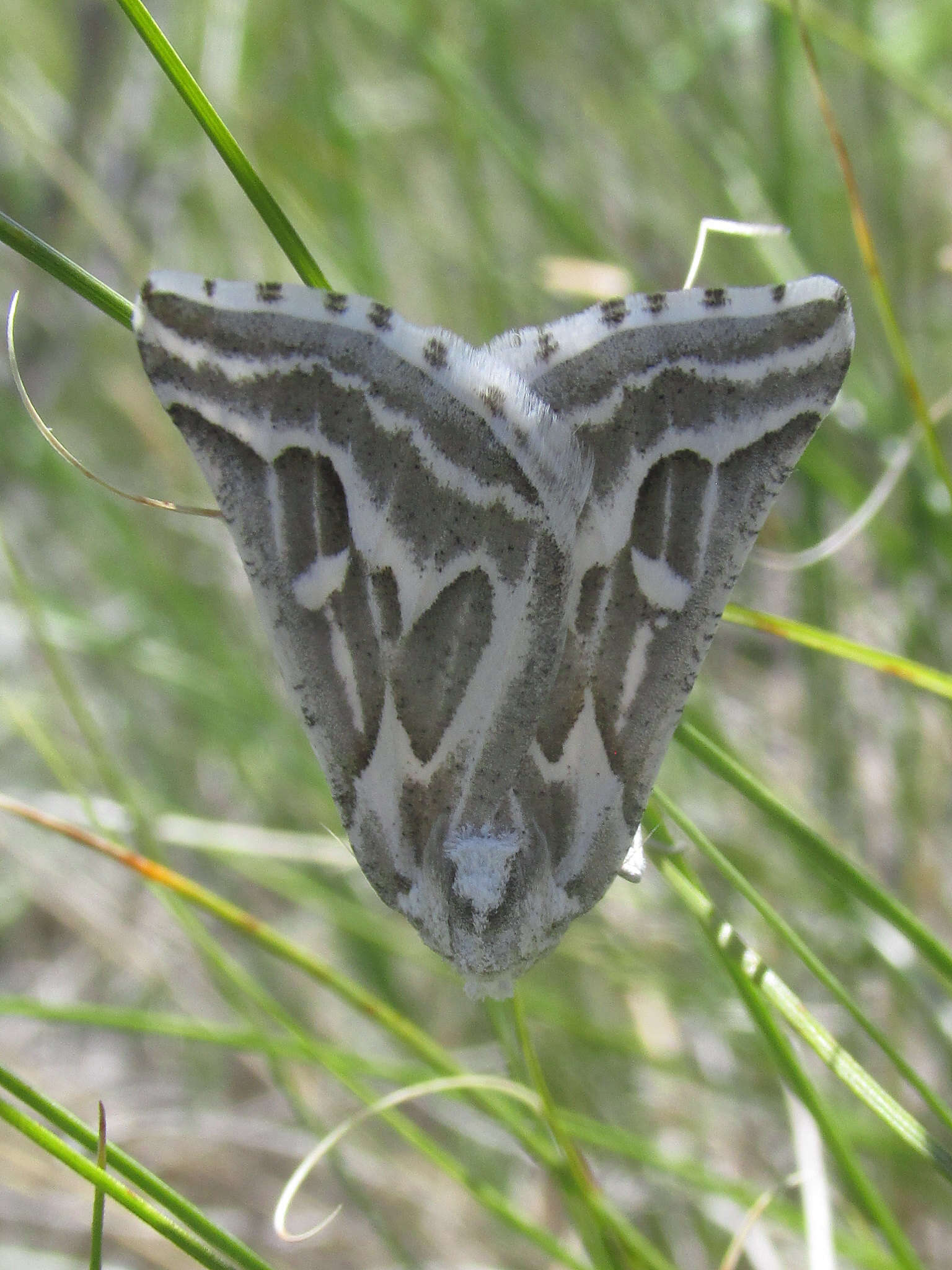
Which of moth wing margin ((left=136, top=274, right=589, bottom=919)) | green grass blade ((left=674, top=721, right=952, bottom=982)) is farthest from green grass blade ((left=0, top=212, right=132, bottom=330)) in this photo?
green grass blade ((left=674, top=721, right=952, bottom=982))

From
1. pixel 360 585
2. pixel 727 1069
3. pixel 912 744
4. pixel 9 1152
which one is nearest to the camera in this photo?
pixel 360 585

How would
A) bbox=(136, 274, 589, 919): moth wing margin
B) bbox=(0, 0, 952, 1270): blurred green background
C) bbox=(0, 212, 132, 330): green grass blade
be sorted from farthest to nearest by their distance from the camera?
bbox=(0, 0, 952, 1270): blurred green background < bbox=(136, 274, 589, 919): moth wing margin < bbox=(0, 212, 132, 330): green grass blade

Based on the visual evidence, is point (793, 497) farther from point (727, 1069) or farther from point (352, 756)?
Result: point (352, 756)

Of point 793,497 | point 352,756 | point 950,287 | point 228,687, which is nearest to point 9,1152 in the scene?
point 228,687

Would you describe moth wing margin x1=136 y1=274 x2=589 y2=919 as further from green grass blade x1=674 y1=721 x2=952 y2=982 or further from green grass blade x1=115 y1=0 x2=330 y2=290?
green grass blade x1=674 y1=721 x2=952 y2=982

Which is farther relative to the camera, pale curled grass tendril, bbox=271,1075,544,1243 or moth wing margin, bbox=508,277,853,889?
pale curled grass tendril, bbox=271,1075,544,1243

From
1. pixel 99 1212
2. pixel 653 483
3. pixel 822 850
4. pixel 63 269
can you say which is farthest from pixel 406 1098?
pixel 63 269
